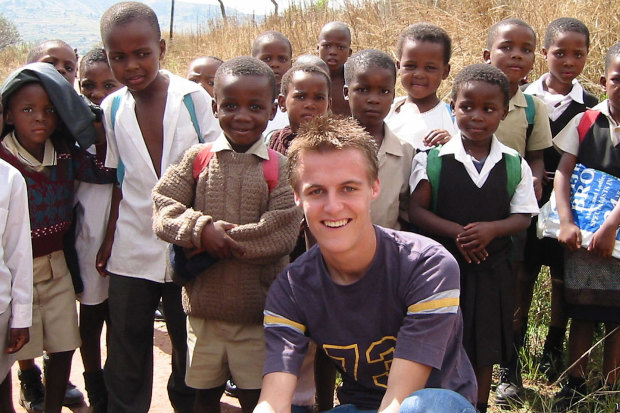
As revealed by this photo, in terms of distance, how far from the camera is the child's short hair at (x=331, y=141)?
2.12 m

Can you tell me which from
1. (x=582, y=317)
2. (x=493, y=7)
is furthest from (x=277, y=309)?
(x=493, y=7)

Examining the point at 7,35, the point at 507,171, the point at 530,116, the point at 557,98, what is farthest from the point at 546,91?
the point at 7,35

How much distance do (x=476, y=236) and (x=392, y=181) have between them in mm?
461

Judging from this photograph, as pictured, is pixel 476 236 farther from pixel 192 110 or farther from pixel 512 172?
pixel 192 110

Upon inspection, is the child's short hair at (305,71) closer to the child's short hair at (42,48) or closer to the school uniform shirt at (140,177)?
the school uniform shirt at (140,177)

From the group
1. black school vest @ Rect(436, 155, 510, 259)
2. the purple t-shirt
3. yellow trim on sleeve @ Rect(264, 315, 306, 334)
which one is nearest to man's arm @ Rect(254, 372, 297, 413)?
the purple t-shirt

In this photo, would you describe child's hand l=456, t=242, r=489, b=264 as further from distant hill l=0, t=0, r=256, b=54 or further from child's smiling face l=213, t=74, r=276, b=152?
distant hill l=0, t=0, r=256, b=54

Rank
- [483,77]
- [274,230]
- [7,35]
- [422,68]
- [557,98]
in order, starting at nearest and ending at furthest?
[274,230]
[483,77]
[422,68]
[557,98]
[7,35]

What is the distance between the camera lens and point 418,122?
3346 mm

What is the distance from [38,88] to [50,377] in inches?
52.5

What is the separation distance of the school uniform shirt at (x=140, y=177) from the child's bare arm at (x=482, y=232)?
3.87 ft

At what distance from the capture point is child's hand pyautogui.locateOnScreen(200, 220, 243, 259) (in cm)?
236

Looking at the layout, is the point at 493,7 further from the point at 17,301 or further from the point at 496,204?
the point at 17,301

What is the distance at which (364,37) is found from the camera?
752 centimetres
